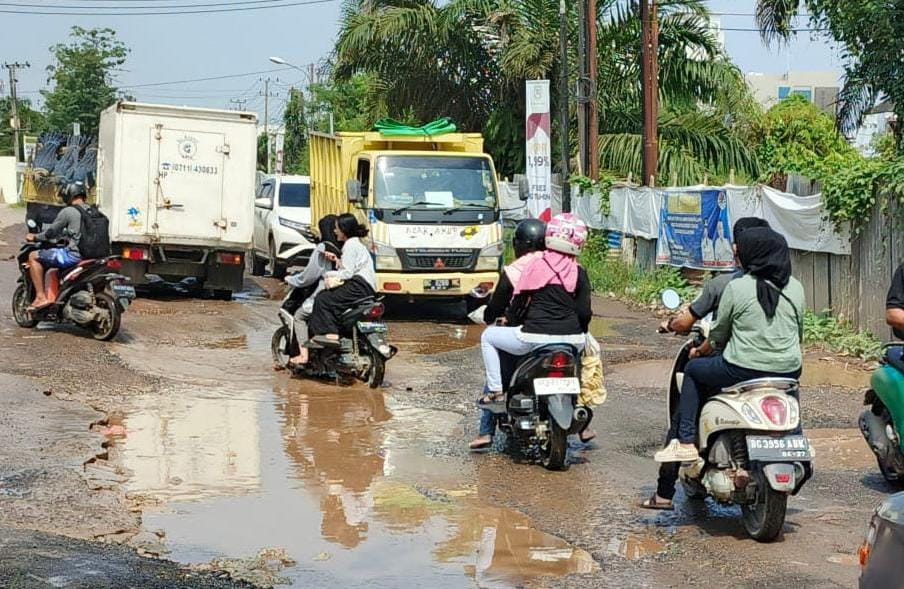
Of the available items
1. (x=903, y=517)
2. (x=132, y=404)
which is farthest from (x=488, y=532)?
(x=132, y=404)

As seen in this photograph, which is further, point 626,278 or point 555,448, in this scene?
point 626,278

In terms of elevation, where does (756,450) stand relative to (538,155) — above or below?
below

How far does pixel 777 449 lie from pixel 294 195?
17717 millimetres

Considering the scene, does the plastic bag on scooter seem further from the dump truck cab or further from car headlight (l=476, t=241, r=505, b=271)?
car headlight (l=476, t=241, r=505, b=271)

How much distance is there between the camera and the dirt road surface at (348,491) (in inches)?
242

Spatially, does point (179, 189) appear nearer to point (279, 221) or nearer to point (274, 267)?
point (279, 221)

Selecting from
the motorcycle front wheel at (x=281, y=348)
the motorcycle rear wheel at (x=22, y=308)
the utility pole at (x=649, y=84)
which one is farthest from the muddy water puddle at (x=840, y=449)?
the utility pole at (x=649, y=84)

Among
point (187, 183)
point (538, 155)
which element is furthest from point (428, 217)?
point (538, 155)

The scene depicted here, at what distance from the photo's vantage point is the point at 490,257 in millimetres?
17484

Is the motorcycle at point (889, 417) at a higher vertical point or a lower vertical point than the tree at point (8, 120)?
lower

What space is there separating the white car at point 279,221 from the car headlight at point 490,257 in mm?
Answer: 5182

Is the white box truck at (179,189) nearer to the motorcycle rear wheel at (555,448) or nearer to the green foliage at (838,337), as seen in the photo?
the green foliage at (838,337)

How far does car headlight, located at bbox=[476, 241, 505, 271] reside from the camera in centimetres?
1741

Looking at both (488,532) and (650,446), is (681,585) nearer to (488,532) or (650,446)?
(488,532)
